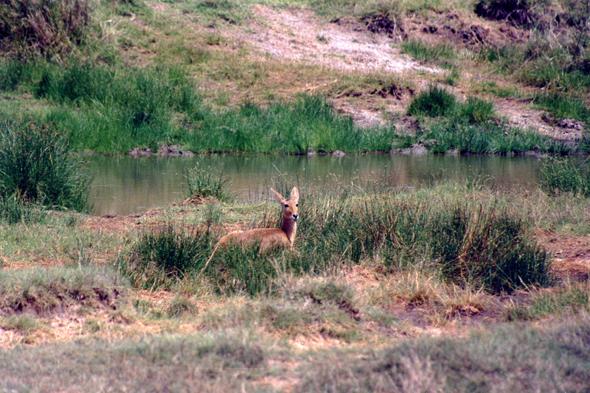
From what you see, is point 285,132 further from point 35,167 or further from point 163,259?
point 163,259

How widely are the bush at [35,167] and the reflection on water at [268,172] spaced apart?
0.99 meters

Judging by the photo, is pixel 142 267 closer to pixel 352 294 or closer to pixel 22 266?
pixel 22 266

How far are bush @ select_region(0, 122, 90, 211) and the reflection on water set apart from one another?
99 cm

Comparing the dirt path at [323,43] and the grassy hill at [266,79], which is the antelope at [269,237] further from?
the dirt path at [323,43]

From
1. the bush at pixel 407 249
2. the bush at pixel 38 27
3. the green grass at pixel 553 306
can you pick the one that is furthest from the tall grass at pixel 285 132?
the green grass at pixel 553 306

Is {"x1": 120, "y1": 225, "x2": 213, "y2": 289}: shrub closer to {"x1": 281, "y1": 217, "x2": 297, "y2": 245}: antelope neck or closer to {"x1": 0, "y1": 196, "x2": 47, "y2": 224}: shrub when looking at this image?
{"x1": 281, "y1": 217, "x2": 297, "y2": 245}: antelope neck

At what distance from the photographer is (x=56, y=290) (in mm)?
5621

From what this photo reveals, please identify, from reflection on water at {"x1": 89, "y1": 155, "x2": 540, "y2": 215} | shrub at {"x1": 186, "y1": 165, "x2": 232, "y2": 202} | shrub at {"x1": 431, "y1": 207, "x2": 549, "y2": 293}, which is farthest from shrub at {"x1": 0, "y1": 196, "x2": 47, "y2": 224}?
shrub at {"x1": 431, "y1": 207, "x2": 549, "y2": 293}

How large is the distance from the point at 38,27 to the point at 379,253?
1983 centimetres

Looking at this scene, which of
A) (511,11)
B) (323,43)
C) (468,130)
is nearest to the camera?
(468,130)

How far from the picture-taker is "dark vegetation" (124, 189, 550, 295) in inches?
260

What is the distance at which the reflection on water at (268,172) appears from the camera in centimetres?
1247

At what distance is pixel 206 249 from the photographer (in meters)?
7.21

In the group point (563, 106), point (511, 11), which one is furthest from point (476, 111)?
point (511, 11)
